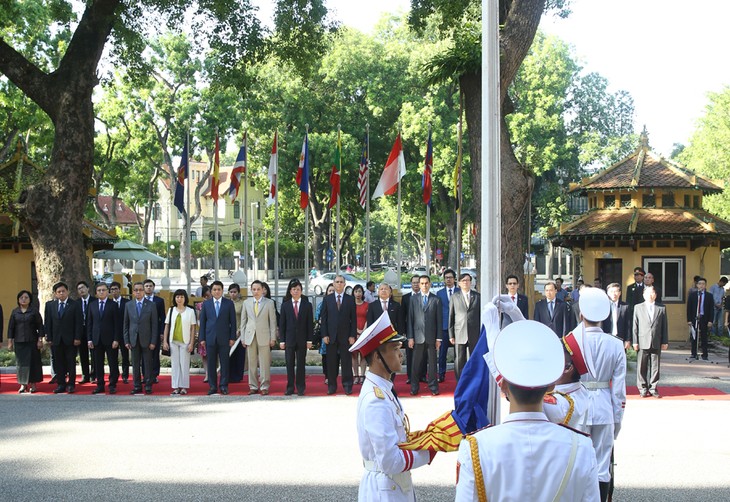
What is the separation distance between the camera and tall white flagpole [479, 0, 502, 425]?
638cm

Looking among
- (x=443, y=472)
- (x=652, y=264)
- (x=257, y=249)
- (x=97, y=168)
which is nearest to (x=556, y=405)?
(x=443, y=472)

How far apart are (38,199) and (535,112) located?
3643cm

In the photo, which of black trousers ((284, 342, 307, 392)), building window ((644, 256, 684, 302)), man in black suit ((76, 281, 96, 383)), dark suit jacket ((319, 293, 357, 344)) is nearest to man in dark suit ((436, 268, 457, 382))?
dark suit jacket ((319, 293, 357, 344))

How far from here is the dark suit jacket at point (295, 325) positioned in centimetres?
1475

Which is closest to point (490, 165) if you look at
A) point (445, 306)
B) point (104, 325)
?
point (445, 306)

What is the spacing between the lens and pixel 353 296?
15445 millimetres

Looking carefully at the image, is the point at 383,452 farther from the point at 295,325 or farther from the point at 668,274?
the point at 668,274

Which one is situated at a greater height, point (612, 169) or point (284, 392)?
point (612, 169)

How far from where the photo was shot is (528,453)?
3.06m

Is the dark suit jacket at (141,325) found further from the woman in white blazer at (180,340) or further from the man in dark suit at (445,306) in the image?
the man in dark suit at (445,306)

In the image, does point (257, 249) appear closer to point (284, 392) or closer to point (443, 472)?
point (284, 392)

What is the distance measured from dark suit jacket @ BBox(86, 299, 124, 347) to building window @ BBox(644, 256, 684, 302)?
16118 mm

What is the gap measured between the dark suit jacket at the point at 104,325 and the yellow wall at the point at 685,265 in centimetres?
1434

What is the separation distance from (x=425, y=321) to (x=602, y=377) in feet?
26.6
